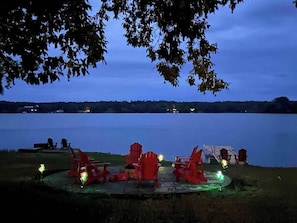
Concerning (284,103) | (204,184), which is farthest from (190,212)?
(284,103)

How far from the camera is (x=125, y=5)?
27.1 ft

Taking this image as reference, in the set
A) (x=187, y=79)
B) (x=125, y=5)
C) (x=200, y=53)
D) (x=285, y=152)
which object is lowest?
(x=285, y=152)

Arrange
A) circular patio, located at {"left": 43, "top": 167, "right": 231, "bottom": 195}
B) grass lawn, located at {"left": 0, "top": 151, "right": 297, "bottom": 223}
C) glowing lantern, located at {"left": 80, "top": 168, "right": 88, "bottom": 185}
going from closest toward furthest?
grass lawn, located at {"left": 0, "top": 151, "right": 297, "bottom": 223}, circular patio, located at {"left": 43, "top": 167, "right": 231, "bottom": 195}, glowing lantern, located at {"left": 80, "top": 168, "right": 88, "bottom": 185}

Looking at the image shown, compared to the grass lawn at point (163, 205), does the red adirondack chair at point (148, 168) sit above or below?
above

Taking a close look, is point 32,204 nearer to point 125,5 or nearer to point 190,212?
point 190,212

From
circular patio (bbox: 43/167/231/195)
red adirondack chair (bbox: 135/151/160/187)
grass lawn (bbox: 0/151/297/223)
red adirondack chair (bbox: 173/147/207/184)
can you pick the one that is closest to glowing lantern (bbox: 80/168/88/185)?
circular patio (bbox: 43/167/231/195)

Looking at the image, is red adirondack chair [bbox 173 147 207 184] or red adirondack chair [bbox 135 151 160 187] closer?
red adirondack chair [bbox 135 151 160 187]

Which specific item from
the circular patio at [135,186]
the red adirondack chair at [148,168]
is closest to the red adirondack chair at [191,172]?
the circular patio at [135,186]

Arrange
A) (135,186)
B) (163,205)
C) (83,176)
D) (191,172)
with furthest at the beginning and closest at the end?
(191,172), (135,186), (83,176), (163,205)

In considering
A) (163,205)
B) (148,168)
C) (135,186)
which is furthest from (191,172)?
(163,205)

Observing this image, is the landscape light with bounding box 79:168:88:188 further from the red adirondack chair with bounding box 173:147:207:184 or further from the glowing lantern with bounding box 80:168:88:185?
the red adirondack chair with bounding box 173:147:207:184

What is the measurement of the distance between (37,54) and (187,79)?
2.80 m

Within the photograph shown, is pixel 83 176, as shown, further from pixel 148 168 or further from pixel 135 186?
pixel 148 168

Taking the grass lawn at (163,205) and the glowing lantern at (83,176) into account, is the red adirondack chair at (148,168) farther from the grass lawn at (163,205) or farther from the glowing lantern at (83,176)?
the glowing lantern at (83,176)
